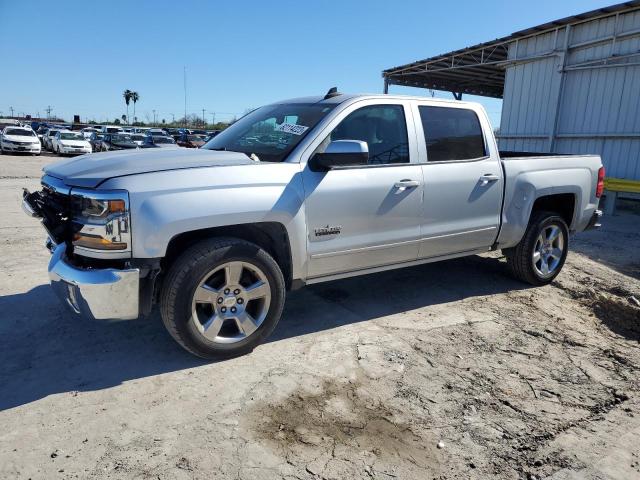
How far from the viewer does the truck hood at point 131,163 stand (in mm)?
3184

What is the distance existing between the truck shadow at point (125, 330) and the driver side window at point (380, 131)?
145cm

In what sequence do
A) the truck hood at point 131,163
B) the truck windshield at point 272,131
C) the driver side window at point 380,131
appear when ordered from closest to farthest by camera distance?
the truck hood at point 131,163, the truck windshield at point 272,131, the driver side window at point 380,131

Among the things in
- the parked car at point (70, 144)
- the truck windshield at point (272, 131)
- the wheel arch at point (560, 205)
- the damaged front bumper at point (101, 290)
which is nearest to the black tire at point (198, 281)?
the damaged front bumper at point (101, 290)

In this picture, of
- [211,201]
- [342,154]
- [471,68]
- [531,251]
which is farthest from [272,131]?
[471,68]

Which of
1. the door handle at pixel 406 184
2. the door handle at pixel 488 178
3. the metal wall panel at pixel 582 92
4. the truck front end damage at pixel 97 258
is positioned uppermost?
the metal wall panel at pixel 582 92

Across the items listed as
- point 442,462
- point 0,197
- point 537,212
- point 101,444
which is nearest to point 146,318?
point 101,444

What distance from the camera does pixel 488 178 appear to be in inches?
189

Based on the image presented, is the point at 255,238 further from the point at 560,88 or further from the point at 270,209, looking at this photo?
the point at 560,88

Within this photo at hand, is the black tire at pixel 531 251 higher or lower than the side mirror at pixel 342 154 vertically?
Result: lower

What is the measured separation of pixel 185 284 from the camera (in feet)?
10.6

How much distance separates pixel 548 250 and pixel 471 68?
16.1 metres

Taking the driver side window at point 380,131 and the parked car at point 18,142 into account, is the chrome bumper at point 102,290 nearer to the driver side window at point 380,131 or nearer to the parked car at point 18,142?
the driver side window at point 380,131

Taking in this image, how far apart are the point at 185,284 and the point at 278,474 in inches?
54.2

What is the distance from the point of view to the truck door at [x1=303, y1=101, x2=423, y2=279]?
3.78m
